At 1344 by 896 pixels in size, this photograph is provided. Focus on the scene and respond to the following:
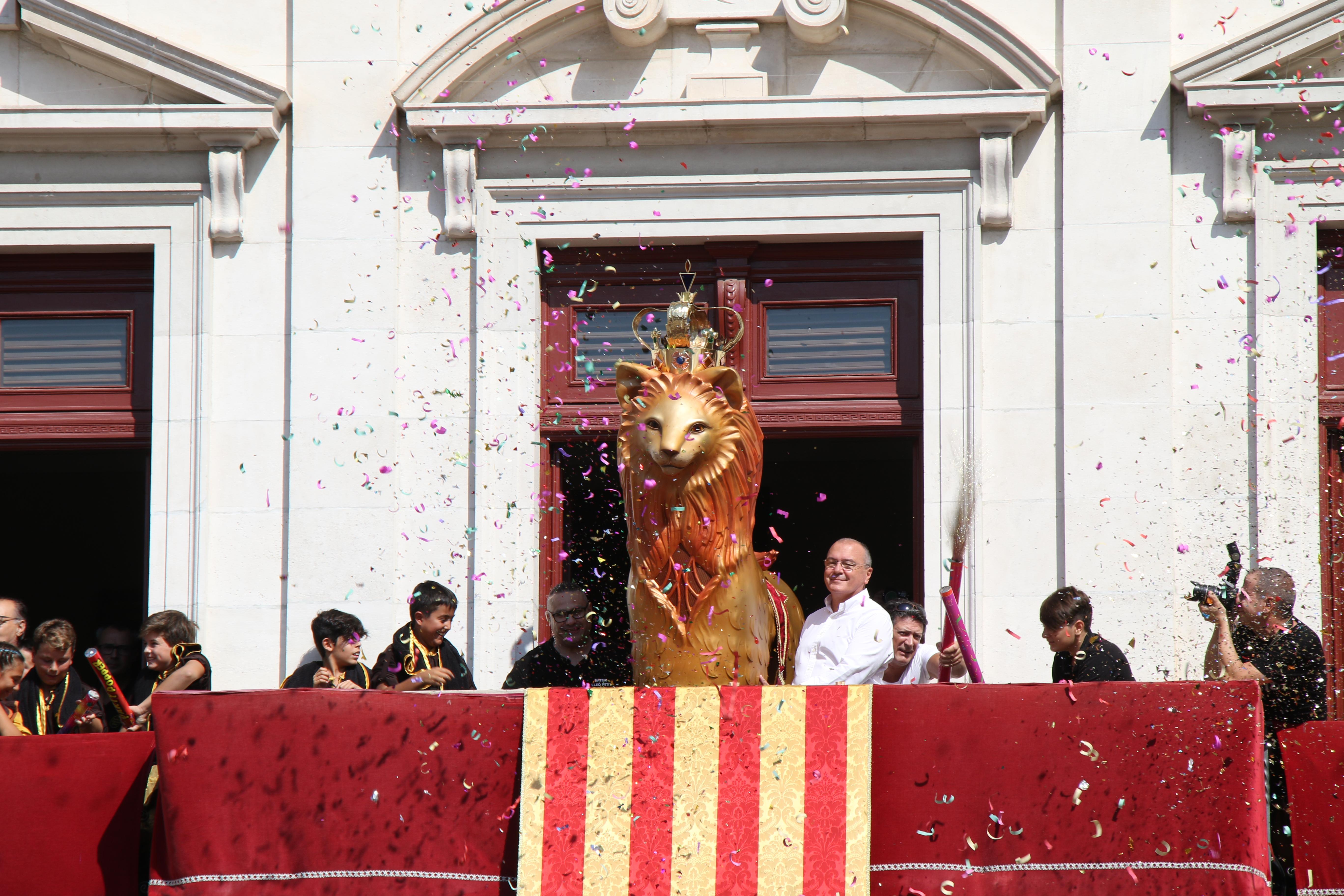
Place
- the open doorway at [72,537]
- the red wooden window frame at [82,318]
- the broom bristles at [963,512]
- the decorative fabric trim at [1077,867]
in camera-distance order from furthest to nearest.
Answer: the open doorway at [72,537] → the red wooden window frame at [82,318] → the broom bristles at [963,512] → the decorative fabric trim at [1077,867]

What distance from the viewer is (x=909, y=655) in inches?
282

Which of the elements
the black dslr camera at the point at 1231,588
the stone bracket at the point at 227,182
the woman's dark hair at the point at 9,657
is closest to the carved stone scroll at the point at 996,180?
the black dslr camera at the point at 1231,588

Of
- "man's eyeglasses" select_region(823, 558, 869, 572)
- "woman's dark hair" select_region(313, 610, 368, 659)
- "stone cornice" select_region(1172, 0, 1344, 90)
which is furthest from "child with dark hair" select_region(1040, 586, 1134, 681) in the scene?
"stone cornice" select_region(1172, 0, 1344, 90)

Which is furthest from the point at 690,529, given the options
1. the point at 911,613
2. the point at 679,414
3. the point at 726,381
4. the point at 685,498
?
the point at 911,613

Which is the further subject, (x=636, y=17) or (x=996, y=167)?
(x=636, y=17)

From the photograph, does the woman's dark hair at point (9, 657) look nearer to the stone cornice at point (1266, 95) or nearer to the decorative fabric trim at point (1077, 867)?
the decorative fabric trim at point (1077, 867)

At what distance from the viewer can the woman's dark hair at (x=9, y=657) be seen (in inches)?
277

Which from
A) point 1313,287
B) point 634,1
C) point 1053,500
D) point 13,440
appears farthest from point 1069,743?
point 13,440

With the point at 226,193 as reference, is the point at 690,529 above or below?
below

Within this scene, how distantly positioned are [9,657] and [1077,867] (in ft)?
14.8

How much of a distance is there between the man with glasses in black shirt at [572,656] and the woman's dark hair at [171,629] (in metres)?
1.60

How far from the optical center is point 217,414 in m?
9.00

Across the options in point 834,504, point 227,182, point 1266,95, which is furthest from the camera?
point 834,504

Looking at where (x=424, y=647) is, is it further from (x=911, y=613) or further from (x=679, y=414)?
(x=911, y=613)
